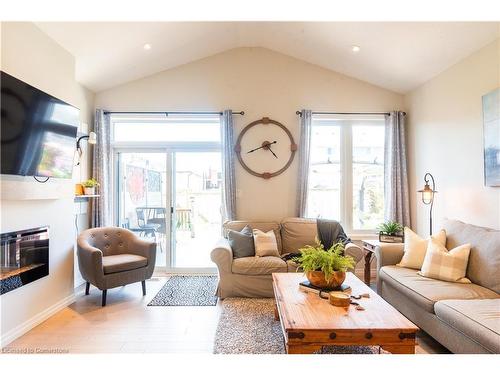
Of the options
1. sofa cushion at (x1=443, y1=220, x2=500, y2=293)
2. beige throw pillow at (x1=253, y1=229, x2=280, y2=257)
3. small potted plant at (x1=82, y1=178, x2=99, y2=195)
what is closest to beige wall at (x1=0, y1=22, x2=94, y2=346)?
small potted plant at (x1=82, y1=178, x2=99, y2=195)

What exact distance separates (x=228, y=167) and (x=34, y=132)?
2304mm

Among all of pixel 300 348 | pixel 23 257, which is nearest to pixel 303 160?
pixel 300 348

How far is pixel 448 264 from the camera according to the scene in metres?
2.46

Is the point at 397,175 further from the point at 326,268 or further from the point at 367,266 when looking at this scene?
the point at 326,268

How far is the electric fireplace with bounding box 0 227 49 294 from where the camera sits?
2.35 metres

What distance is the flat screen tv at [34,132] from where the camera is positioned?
218 cm

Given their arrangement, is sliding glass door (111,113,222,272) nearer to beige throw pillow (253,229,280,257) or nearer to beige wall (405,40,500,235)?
beige throw pillow (253,229,280,257)

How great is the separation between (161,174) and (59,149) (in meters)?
1.65

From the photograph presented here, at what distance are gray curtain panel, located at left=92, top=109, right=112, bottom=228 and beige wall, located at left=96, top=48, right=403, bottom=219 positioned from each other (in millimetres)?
335

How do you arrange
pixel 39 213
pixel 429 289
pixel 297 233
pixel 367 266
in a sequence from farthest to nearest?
pixel 297 233 → pixel 367 266 → pixel 39 213 → pixel 429 289

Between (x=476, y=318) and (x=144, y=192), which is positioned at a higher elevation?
(x=144, y=192)
